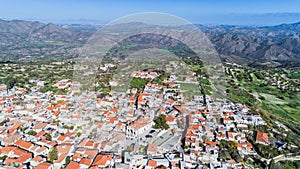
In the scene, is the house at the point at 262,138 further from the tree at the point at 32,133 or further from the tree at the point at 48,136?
the tree at the point at 32,133

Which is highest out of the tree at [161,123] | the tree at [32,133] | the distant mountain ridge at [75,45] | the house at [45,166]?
the distant mountain ridge at [75,45]

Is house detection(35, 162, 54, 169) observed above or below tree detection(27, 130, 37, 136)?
below

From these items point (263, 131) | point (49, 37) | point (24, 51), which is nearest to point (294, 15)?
point (49, 37)

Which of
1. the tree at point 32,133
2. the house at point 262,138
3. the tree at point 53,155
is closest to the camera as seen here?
the tree at point 53,155

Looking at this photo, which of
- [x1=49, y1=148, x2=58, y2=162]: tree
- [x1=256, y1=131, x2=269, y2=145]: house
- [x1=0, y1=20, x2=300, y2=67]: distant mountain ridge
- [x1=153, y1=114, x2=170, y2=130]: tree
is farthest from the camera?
[x1=0, y1=20, x2=300, y2=67]: distant mountain ridge

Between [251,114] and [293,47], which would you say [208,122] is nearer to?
[251,114]

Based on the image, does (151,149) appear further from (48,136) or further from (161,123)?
(48,136)

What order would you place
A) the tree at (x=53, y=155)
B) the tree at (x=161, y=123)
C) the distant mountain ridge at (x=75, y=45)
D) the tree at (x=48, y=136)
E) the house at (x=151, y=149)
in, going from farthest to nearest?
the distant mountain ridge at (x=75, y=45), the tree at (x=161, y=123), the tree at (x=48, y=136), the house at (x=151, y=149), the tree at (x=53, y=155)

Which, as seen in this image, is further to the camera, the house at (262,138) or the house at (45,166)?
the house at (262,138)

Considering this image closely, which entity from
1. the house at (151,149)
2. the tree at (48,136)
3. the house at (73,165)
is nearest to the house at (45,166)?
the house at (73,165)

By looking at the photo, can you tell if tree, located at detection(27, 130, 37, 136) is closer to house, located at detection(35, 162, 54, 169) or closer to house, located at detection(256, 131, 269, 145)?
house, located at detection(35, 162, 54, 169)

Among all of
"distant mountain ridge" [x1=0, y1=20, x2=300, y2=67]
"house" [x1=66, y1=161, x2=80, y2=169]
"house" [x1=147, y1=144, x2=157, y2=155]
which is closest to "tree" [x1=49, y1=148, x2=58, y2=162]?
"house" [x1=66, y1=161, x2=80, y2=169]
